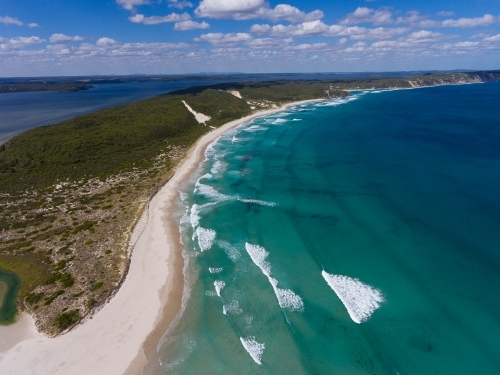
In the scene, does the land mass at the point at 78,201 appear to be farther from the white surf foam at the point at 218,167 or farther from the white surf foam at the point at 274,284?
the white surf foam at the point at 274,284

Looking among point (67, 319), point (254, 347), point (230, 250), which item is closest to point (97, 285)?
point (67, 319)

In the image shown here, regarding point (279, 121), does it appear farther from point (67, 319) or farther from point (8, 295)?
point (67, 319)

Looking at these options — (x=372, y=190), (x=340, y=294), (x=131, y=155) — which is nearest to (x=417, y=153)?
(x=372, y=190)

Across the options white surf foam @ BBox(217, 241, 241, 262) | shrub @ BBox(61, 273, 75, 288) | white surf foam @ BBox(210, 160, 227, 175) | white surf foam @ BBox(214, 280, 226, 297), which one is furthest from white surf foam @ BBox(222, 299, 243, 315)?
white surf foam @ BBox(210, 160, 227, 175)

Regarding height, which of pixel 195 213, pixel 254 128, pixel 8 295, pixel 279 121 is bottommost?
pixel 8 295

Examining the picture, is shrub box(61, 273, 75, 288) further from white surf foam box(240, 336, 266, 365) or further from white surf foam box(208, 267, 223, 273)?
white surf foam box(240, 336, 266, 365)

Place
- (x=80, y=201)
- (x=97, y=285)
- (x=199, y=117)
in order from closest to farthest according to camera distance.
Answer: (x=97, y=285)
(x=80, y=201)
(x=199, y=117)

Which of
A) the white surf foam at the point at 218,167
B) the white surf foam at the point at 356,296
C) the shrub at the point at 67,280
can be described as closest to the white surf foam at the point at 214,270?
the white surf foam at the point at 356,296
